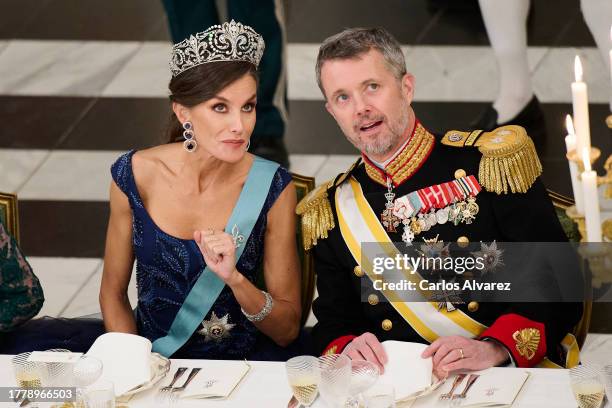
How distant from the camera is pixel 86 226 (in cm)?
444

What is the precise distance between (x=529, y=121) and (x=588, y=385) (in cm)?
277

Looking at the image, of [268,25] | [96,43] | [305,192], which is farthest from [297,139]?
[305,192]

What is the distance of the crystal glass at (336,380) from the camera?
7.27ft

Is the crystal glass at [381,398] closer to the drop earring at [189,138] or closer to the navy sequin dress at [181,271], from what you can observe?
the navy sequin dress at [181,271]

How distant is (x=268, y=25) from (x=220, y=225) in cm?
198

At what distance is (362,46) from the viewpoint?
2.64 m

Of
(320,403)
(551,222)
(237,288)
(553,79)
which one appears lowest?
(320,403)

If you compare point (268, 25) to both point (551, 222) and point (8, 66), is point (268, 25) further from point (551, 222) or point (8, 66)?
point (551, 222)

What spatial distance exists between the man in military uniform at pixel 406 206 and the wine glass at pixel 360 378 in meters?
0.29

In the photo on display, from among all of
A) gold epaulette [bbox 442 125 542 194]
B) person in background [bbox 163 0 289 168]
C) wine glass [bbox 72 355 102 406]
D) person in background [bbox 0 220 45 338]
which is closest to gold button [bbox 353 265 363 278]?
gold epaulette [bbox 442 125 542 194]

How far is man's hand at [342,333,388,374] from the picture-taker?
242 cm

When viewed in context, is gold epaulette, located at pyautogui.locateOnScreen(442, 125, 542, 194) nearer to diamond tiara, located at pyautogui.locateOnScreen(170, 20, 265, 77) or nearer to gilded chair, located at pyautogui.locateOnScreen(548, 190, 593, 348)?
gilded chair, located at pyautogui.locateOnScreen(548, 190, 593, 348)

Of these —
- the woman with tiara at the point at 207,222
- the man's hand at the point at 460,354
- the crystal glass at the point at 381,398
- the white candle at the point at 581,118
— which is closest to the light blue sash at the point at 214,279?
the woman with tiara at the point at 207,222

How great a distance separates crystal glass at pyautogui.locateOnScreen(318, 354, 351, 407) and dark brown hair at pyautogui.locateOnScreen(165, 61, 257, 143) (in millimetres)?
754
